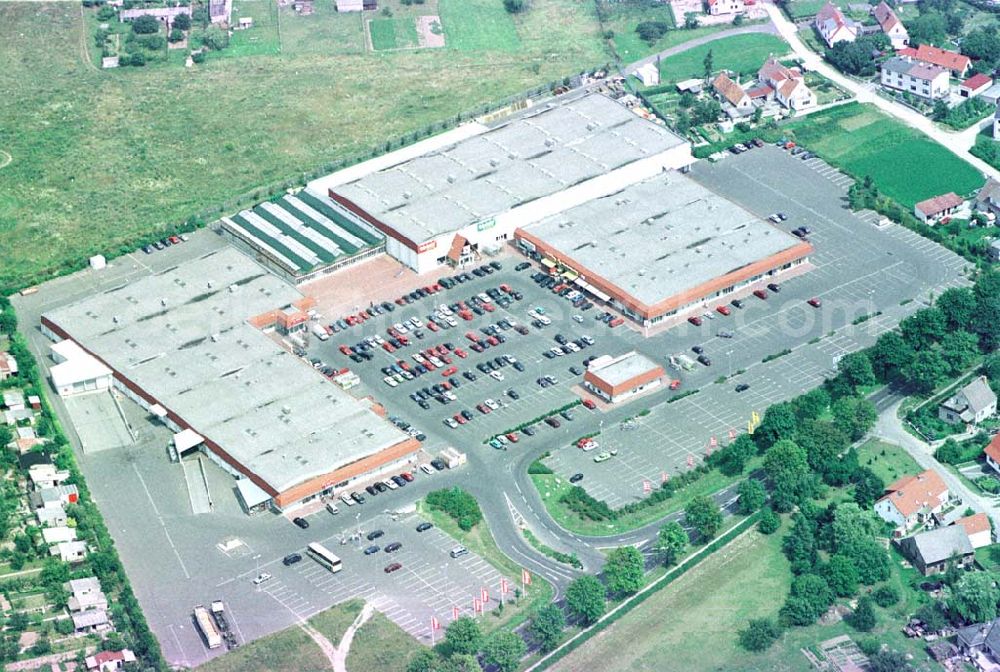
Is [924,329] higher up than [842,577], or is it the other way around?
[924,329]

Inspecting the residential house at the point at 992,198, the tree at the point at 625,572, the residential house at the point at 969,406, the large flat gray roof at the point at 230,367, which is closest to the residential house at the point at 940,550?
the residential house at the point at 969,406

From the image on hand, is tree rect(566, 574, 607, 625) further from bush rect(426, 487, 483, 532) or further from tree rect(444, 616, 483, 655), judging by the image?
bush rect(426, 487, 483, 532)

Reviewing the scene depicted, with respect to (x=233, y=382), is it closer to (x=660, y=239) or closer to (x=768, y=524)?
(x=660, y=239)

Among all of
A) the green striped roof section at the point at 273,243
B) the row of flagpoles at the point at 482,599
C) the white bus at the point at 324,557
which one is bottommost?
the row of flagpoles at the point at 482,599

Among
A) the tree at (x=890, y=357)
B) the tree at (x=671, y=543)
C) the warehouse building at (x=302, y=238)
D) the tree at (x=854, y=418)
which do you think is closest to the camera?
the tree at (x=671, y=543)

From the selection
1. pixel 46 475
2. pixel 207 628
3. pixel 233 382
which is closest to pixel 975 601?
pixel 207 628

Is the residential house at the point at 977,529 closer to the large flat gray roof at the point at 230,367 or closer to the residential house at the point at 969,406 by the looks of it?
the residential house at the point at 969,406
